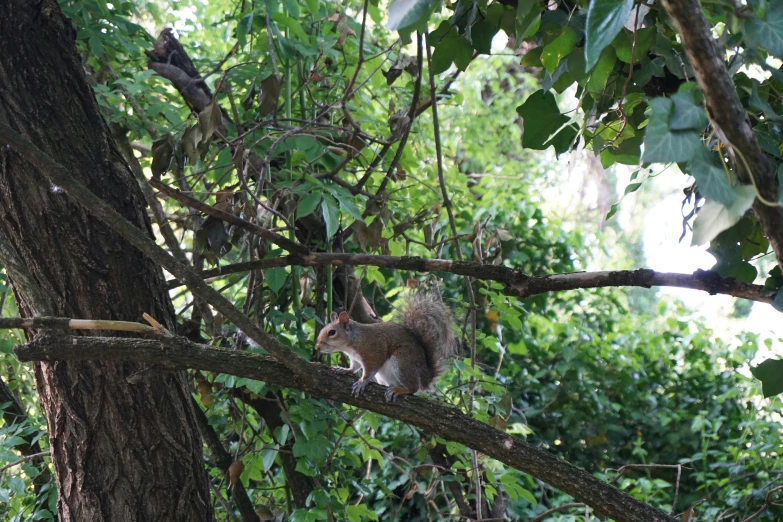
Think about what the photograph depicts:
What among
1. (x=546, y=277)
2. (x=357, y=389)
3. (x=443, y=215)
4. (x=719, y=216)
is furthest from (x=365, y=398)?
(x=443, y=215)

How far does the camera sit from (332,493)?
2223 mm

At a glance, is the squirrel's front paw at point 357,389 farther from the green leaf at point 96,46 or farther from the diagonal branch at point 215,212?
the green leaf at point 96,46

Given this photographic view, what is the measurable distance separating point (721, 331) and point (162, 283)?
5757mm

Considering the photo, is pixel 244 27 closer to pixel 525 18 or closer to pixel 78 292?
pixel 78 292

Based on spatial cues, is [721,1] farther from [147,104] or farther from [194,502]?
[147,104]

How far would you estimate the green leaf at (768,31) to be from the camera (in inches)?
28.4

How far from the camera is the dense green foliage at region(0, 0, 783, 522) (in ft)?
3.24

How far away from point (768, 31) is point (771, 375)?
0.46m

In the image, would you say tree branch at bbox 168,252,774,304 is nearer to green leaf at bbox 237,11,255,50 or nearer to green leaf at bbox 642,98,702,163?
green leaf at bbox 642,98,702,163

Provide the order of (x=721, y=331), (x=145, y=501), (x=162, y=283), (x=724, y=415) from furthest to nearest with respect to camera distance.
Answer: (x=721, y=331) → (x=724, y=415) → (x=162, y=283) → (x=145, y=501)

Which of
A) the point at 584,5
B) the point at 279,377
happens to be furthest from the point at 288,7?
the point at 584,5

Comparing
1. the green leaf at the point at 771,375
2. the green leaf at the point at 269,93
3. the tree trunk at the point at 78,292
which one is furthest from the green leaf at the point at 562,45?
the tree trunk at the point at 78,292

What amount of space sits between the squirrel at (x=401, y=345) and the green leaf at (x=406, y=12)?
5.36 ft

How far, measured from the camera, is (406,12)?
0.59 metres
